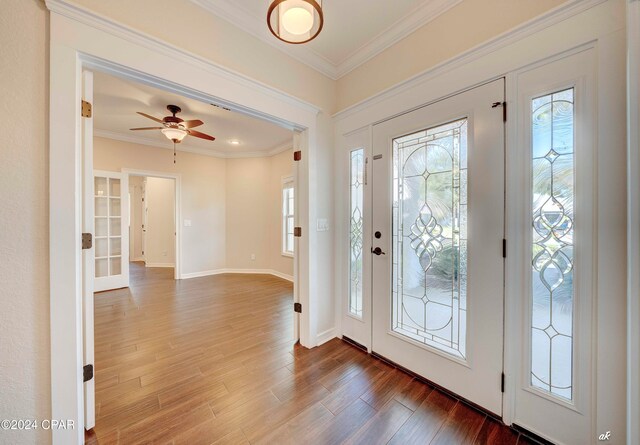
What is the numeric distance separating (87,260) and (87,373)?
2.17 feet

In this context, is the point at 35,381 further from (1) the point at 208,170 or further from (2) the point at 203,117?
(1) the point at 208,170

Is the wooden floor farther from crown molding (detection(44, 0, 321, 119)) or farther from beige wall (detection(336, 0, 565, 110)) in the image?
beige wall (detection(336, 0, 565, 110))

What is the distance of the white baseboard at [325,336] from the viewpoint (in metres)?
2.41

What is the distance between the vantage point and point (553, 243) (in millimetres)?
1316

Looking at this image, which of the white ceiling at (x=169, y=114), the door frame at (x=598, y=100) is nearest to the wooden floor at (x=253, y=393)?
the door frame at (x=598, y=100)

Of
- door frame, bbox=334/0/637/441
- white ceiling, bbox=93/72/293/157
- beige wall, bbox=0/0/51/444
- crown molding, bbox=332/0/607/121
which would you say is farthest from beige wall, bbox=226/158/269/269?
door frame, bbox=334/0/637/441

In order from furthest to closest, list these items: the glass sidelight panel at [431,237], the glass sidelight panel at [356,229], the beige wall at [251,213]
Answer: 1. the beige wall at [251,213]
2. the glass sidelight panel at [356,229]
3. the glass sidelight panel at [431,237]

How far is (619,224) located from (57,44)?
2.95m

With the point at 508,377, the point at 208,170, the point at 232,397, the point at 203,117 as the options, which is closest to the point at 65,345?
the point at 232,397

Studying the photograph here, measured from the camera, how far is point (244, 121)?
12.6 ft

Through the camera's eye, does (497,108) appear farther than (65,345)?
Yes

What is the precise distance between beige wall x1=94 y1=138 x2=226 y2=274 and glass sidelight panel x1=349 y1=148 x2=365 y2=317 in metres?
4.24

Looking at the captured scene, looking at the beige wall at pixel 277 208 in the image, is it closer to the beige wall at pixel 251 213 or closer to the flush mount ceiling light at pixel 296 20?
the beige wall at pixel 251 213

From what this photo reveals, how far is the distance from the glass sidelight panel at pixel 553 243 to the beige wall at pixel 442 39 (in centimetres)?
57
